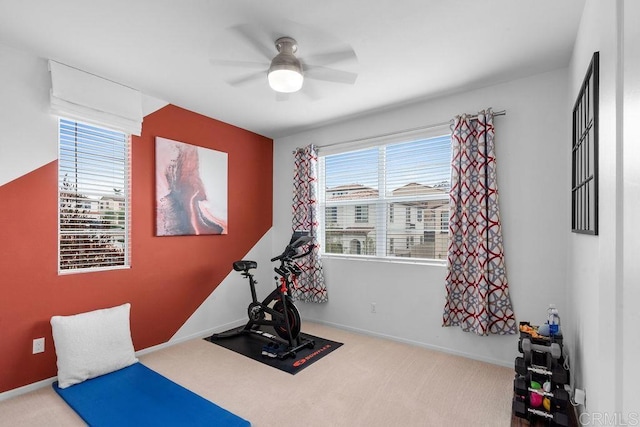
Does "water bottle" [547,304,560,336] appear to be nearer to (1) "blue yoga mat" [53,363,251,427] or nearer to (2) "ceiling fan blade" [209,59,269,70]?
(1) "blue yoga mat" [53,363,251,427]

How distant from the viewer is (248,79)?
9.10 ft

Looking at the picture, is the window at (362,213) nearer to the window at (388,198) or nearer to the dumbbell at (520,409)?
the window at (388,198)

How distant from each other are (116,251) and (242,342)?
1.60 meters

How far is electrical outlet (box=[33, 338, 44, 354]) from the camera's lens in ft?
8.33

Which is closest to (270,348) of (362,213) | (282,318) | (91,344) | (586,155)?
(282,318)

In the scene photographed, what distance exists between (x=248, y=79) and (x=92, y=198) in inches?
69.9

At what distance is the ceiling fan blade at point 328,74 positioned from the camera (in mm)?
2612

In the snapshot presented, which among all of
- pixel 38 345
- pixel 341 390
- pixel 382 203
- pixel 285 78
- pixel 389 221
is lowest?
pixel 341 390

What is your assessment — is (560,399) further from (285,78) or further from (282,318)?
(285,78)

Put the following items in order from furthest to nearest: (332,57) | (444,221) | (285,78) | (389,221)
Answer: (389,221), (444,221), (332,57), (285,78)

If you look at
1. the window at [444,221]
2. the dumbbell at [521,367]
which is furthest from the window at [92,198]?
the dumbbell at [521,367]

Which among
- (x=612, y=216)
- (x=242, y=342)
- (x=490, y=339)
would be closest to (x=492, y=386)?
(x=490, y=339)

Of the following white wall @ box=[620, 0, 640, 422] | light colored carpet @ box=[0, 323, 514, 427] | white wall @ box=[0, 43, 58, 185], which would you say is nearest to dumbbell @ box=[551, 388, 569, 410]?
light colored carpet @ box=[0, 323, 514, 427]

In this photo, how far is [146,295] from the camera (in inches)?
128
